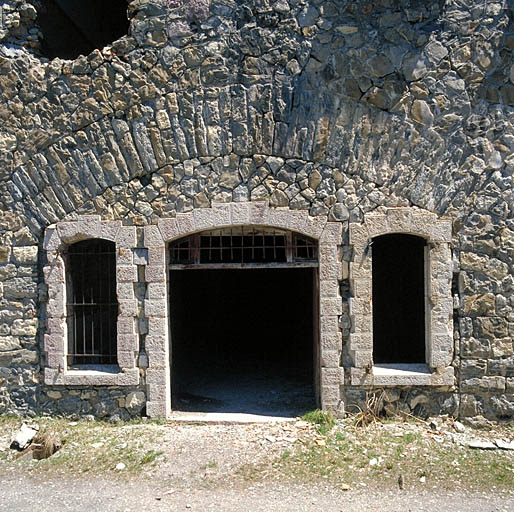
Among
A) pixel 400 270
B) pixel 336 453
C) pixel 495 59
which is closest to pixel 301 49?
pixel 495 59

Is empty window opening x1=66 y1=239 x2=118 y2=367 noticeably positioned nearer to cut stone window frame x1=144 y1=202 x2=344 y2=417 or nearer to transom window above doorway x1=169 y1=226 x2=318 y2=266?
cut stone window frame x1=144 y1=202 x2=344 y2=417

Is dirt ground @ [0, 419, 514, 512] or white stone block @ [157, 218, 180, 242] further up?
white stone block @ [157, 218, 180, 242]

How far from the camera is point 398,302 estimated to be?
25.5ft

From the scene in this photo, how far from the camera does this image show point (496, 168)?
6438mm

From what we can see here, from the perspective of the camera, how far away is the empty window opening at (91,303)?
23.0 feet

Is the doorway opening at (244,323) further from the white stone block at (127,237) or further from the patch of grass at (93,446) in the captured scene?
the patch of grass at (93,446)

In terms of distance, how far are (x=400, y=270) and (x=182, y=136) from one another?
3.80m

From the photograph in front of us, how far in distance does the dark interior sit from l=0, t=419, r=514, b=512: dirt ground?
981 mm

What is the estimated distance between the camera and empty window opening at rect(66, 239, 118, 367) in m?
7.01

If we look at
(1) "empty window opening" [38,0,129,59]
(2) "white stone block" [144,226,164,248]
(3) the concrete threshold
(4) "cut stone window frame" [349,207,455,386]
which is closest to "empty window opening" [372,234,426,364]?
(4) "cut stone window frame" [349,207,455,386]

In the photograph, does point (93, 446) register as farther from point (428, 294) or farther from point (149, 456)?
point (428, 294)

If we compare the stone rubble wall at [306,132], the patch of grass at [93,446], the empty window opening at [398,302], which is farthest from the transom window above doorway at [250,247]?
the patch of grass at [93,446]

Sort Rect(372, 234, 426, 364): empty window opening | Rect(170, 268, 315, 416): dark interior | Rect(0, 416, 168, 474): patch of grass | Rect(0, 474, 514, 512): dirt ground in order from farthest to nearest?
Rect(170, 268, 315, 416): dark interior, Rect(372, 234, 426, 364): empty window opening, Rect(0, 416, 168, 474): patch of grass, Rect(0, 474, 514, 512): dirt ground

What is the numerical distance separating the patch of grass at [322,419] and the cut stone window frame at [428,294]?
0.53 meters
